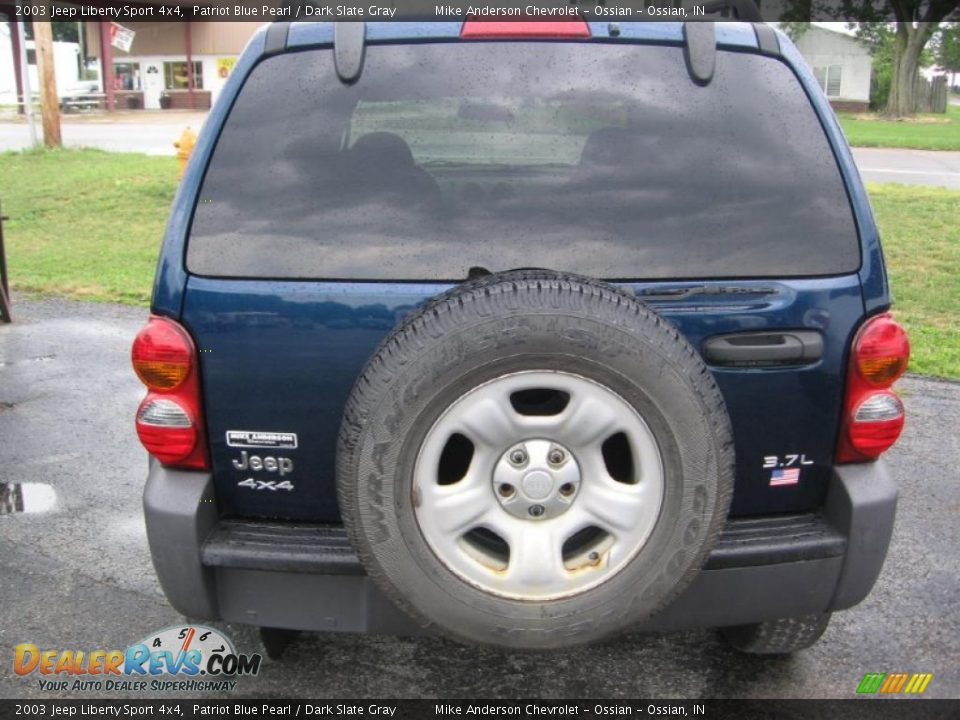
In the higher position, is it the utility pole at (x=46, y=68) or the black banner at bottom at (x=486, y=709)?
the utility pole at (x=46, y=68)

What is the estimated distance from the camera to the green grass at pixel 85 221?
9.16 meters

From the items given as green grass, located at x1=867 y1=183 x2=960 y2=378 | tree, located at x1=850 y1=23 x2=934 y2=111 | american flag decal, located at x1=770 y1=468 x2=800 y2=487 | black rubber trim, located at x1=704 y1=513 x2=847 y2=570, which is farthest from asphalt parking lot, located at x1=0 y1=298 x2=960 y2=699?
tree, located at x1=850 y1=23 x2=934 y2=111

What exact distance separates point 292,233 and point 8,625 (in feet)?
6.33

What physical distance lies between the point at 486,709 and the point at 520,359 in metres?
1.31

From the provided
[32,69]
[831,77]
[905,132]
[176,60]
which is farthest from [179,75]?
[905,132]

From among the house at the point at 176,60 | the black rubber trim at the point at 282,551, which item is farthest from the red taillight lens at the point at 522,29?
the house at the point at 176,60

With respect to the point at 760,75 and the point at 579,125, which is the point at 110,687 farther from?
the point at 760,75

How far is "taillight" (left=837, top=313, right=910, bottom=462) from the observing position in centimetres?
252

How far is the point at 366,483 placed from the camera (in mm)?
2213

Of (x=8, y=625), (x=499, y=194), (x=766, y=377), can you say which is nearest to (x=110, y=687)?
(x=8, y=625)

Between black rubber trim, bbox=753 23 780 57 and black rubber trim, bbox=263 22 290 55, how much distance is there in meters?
1.33

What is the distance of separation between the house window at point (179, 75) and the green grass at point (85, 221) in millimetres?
32518

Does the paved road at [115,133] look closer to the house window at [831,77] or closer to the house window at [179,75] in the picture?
the house window at [179,75]

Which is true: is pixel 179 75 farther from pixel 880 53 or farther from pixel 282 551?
pixel 282 551
